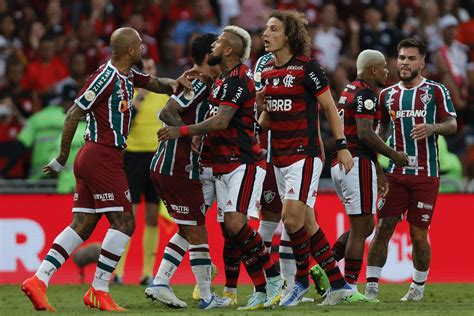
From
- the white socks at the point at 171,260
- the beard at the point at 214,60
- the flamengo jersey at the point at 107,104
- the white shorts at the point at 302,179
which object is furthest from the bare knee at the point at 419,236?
the flamengo jersey at the point at 107,104

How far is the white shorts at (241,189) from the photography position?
11.2m

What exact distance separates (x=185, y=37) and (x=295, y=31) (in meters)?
9.33

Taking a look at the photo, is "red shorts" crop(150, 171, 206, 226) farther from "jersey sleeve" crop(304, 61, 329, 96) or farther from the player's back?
the player's back

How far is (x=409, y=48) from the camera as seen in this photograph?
12586 millimetres

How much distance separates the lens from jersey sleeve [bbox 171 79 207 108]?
455 inches

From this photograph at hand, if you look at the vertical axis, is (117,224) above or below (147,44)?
below

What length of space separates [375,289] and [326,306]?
1.12m

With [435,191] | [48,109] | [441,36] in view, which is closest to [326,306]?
[435,191]

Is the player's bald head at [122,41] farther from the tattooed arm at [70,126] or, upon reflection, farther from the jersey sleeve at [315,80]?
the jersey sleeve at [315,80]

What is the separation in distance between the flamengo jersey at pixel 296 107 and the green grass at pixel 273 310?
150 centimetres

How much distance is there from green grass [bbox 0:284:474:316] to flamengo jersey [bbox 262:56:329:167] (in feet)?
4.92

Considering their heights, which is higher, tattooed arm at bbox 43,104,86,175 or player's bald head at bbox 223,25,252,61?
player's bald head at bbox 223,25,252,61

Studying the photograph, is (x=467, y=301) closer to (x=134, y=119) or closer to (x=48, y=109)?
(x=134, y=119)

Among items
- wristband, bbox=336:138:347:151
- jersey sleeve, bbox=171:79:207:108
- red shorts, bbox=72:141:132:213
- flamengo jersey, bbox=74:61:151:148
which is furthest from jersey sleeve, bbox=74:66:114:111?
wristband, bbox=336:138:347:151
